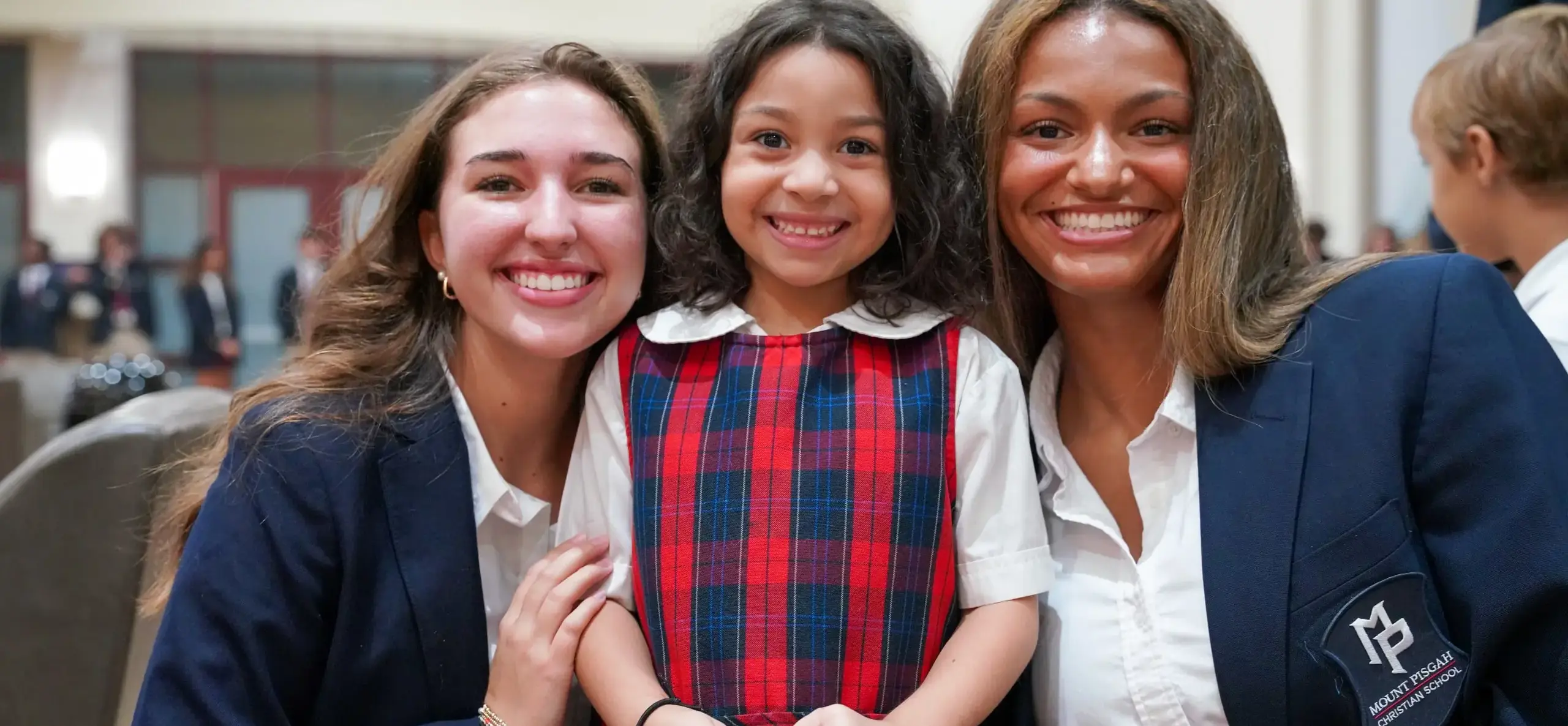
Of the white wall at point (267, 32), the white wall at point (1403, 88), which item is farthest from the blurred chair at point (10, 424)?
the white wall at point (1403, 88)

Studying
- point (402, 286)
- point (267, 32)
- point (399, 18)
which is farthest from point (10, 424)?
point (267, 32)

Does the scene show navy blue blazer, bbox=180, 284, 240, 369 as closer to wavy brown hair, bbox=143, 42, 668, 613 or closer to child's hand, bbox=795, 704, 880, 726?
wavy brown hair, bbox=143, 42, 668, 613

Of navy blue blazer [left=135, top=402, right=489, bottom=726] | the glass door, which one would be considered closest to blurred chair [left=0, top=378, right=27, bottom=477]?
navy blue blazer [left=135, top=402, right=489, bottom=726]

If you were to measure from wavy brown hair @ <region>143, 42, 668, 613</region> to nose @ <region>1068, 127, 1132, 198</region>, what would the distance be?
2.11ft

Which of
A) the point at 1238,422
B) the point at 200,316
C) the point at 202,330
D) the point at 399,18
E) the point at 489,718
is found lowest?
the point at 202,330

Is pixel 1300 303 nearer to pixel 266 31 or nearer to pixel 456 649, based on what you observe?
pixel 456 649

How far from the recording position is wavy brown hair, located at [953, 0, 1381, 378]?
5.52ft

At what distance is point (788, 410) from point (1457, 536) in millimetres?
842

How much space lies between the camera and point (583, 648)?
1.71 metres

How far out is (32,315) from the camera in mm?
10180

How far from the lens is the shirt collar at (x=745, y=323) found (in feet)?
5.73

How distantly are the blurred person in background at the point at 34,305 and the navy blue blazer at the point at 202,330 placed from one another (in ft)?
3.02

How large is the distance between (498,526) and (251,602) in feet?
1.21

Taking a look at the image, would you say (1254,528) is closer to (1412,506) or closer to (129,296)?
(1412,506)
